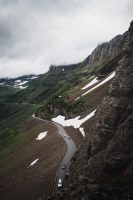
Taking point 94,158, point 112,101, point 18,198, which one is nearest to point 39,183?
point 18,198

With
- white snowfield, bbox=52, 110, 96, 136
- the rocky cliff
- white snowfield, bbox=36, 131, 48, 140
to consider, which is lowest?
white snowfield, bbox=36, 131, 48, 140

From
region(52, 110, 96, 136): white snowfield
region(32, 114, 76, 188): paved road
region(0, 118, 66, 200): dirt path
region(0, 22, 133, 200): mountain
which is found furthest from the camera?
region(52, 110, 96, 136): white snowfield

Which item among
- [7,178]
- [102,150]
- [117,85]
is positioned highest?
[117,85]

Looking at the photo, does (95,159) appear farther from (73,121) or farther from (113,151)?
(73,121)

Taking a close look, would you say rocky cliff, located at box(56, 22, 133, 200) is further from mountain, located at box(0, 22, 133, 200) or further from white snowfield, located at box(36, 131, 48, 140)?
white snowfield, located at box(36, 131, 48, 140)

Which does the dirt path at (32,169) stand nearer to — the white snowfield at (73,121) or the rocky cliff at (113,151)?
the white snowfield at (73,121)

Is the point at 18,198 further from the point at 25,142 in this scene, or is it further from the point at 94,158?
the point at 25,142

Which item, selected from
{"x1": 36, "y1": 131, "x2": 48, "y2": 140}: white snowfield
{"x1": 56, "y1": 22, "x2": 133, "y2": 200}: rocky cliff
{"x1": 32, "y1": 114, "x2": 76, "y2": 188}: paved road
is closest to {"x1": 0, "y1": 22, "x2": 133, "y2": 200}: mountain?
{"x1": 56, "y1": 22, "x2": 133, "y2": 200}: rocky cliff

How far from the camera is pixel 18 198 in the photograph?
239 feet

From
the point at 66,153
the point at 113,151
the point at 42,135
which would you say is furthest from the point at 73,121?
the point at 113,151

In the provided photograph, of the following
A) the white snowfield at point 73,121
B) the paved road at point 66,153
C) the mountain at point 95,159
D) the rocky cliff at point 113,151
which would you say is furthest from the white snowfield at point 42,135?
A: the rocky cliff at point 113,151

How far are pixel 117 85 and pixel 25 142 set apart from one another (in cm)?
8070

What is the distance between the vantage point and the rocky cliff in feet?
147

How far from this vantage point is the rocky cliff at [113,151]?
147ft
